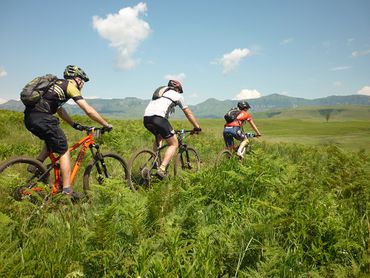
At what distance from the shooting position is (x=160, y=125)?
7793 mm

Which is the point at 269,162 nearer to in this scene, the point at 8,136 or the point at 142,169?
the point at 142,169

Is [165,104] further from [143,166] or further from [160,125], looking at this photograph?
[143,166]

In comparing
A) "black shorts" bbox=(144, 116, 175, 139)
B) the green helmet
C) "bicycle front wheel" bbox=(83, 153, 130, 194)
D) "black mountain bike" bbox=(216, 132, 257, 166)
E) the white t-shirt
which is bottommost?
"black mountain bike" bbox=(216, 132, 257, 166)

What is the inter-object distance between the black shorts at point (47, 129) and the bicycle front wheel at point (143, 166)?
202 centimetres

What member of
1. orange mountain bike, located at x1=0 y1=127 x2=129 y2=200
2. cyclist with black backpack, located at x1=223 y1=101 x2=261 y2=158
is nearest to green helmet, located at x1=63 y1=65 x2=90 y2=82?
orange mountain bike, located at x1=0 y1=127 x2=129 y2=200

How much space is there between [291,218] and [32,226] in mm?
3379

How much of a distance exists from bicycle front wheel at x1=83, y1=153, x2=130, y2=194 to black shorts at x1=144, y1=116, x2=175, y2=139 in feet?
4.36

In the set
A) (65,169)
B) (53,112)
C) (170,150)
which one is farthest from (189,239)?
(170,150)

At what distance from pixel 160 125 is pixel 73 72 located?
2.67m

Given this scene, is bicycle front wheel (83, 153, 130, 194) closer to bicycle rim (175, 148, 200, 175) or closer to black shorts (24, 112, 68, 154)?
black shorts (24, 112, 68, 154)

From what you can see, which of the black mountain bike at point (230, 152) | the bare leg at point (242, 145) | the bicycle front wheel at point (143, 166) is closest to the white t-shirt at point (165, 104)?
the bicycle front wheel at point (143, 166)

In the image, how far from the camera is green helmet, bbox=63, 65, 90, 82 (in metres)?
5.90

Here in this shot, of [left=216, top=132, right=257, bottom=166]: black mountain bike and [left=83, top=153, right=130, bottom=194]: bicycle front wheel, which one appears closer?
[left=83, top=153, right=130, bottom=194]: bicycle front wheel

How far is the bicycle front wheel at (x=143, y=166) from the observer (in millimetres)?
7480
